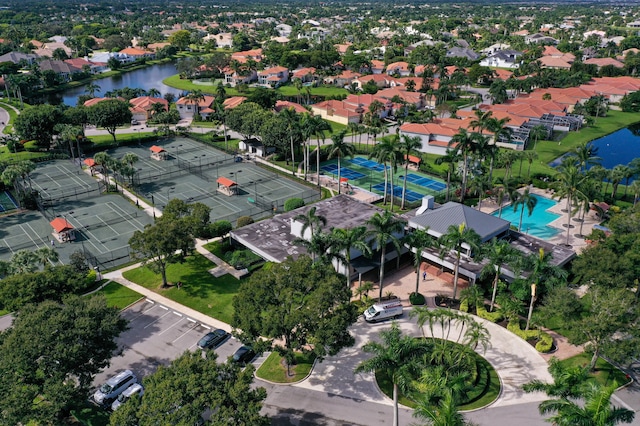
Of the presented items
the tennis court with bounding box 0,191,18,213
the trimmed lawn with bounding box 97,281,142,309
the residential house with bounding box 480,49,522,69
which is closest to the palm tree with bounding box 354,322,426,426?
the trimmed lawn with bounding box 97,281,142,309

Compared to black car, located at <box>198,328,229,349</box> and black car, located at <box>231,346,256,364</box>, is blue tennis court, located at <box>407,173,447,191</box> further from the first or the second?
black car, located at <box>231,346,256,364</box>

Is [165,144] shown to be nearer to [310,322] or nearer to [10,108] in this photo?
[10,108]

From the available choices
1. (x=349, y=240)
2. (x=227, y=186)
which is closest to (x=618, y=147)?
(x=227, y=186)

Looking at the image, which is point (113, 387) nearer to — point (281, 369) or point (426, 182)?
point (281, 369)

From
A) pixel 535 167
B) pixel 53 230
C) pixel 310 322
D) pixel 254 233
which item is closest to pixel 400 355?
pixel 310 322

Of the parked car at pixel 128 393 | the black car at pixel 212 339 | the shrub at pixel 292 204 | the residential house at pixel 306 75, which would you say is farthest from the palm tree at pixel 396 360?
the residential house at pixel 306 75

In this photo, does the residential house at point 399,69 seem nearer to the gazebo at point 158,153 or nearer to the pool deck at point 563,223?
the pool deck at point 563,223
